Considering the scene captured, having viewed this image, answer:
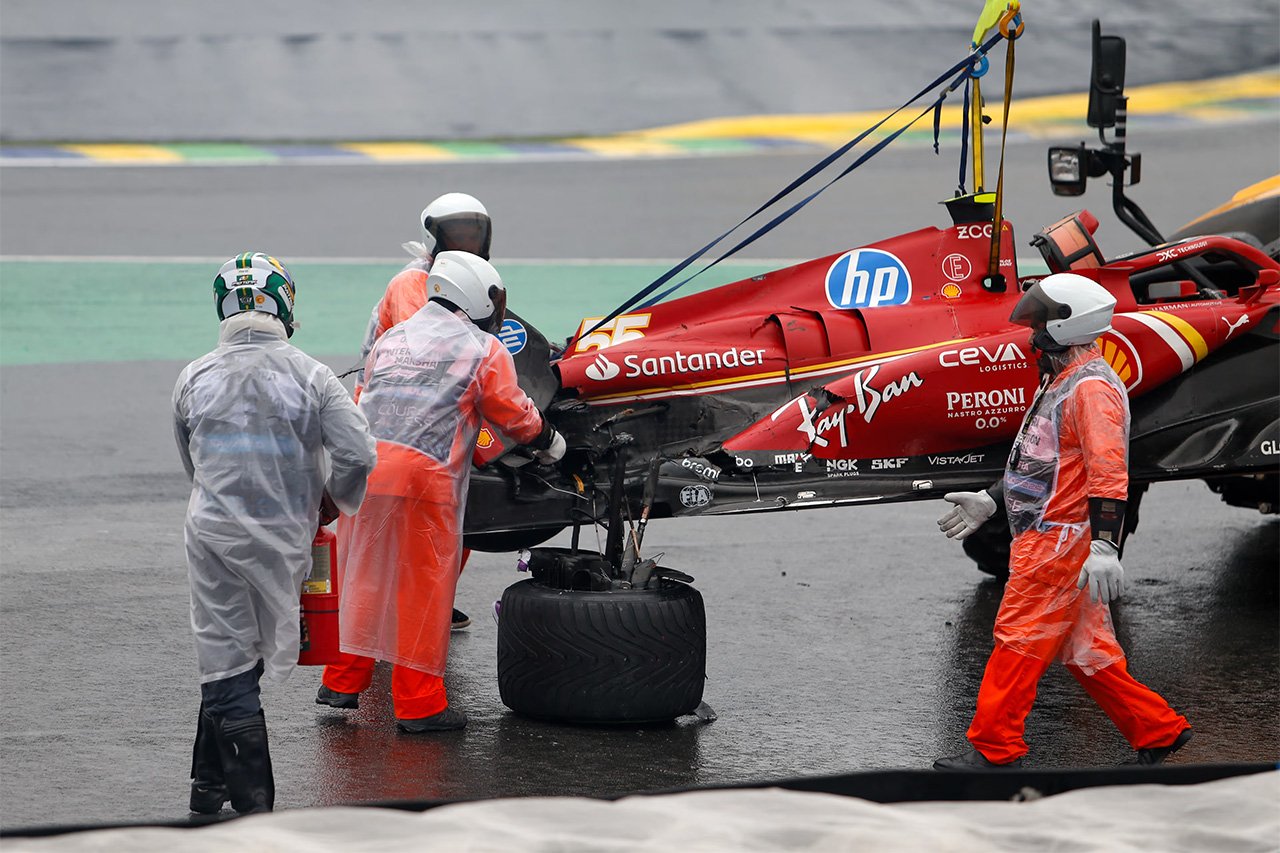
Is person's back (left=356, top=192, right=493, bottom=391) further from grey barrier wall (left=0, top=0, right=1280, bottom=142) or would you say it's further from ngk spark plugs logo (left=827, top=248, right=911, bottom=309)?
grey barrier wall (left=0, top=0, right=1280, bottom=142)

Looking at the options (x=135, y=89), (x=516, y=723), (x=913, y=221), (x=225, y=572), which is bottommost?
(x=516, y=723)

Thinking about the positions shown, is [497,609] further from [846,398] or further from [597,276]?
[597,276]

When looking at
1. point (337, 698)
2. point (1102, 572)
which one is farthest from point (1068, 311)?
point (337, 698)

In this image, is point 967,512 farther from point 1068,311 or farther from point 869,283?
point 869,283

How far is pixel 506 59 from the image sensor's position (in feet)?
84.6

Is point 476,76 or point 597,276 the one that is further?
point 476,76

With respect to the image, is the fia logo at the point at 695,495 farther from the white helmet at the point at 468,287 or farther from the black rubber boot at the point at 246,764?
the black rubber boot at the point at 246,764

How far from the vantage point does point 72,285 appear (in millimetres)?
16891

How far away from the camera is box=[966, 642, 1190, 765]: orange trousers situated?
21.4 ft

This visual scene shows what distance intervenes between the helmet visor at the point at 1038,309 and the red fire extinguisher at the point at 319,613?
8.44 ft

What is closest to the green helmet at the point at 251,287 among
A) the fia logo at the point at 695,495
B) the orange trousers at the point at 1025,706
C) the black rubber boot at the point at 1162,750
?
the fia logo at the point at 695,495

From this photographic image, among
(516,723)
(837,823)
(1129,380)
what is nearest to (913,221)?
(1129,380)

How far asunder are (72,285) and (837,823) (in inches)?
550

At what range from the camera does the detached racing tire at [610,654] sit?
700 centimetres
